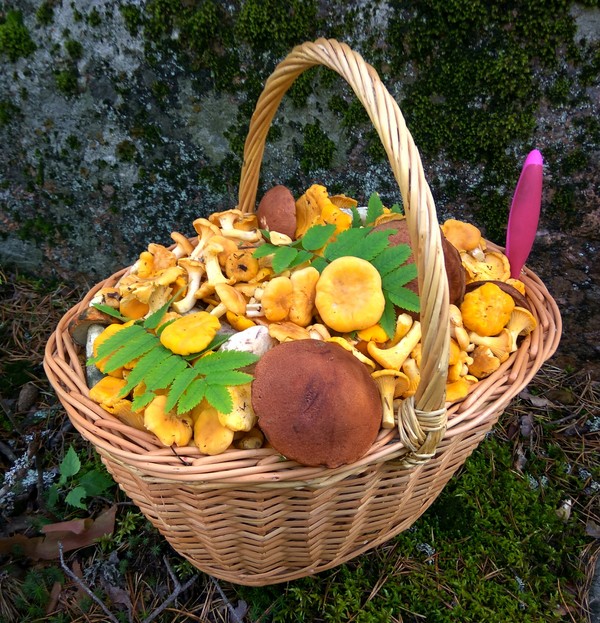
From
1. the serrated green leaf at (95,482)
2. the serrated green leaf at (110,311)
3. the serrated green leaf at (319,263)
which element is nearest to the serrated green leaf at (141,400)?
the serrated green leaf at (110,311)

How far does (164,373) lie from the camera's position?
154cm

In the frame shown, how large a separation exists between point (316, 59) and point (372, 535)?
1.73 meters

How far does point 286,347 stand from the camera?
1.49 meters

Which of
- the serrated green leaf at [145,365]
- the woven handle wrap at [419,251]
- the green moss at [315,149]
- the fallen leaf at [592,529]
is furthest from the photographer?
the green moss at [315,149]

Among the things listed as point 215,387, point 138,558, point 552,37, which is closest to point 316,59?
point 215,387

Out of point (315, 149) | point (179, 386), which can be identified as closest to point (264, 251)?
point (179, 386)

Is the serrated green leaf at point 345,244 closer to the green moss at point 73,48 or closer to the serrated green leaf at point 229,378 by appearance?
the serrated green leaf at point 229,378

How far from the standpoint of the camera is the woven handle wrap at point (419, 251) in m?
1.32

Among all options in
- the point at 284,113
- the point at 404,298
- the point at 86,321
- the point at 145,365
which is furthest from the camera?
the point at 284,113

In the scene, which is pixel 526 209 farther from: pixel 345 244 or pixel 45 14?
pixel 45 14

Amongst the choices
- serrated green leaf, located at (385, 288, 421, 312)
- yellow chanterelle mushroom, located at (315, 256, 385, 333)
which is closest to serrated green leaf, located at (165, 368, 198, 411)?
yellow chanterelle mushroom, located at (315, 256, 385, 333)

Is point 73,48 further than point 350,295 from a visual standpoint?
Yes

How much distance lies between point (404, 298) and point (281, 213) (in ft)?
2.51

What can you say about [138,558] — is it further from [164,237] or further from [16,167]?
[16,167]
